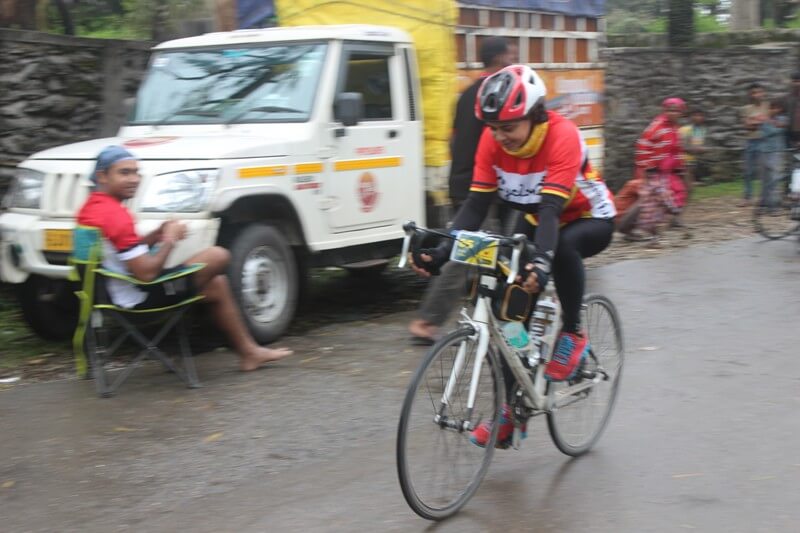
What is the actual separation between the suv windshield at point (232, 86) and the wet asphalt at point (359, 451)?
180cm

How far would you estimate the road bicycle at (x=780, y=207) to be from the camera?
11.4 m

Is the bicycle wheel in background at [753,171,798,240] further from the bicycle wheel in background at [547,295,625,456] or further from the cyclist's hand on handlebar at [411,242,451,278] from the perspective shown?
the cyclist's hand on handlebar at [411,242,451,278]

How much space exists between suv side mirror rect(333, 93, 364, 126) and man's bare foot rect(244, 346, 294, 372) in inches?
75.2

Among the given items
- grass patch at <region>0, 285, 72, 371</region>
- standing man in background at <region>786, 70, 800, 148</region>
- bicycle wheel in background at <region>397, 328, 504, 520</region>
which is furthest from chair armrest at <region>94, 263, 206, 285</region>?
standing man in background at <region>786, 70, 800, 148</region>

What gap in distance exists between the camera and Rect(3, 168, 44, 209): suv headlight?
7.37m

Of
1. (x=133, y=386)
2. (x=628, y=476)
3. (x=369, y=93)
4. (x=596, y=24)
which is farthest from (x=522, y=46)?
(x=628, y=476)

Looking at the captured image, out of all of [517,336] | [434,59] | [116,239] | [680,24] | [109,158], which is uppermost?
[680,24]

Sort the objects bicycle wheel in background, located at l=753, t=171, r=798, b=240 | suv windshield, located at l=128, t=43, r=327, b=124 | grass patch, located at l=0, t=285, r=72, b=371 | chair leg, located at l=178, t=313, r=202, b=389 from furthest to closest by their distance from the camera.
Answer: bicycle wheel in background, located at l=753, t=171, r=798, b=240, suv windshield, located at l=128, t=43, r=327, b=124, grass patch, located at l=0, t=285, r=72, b=371, chair leg, located at l=178, t=313, r=202, b=389

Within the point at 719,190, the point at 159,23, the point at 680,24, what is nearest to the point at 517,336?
the point at 159,23

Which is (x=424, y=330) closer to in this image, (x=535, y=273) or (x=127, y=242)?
(x=127, y=242)

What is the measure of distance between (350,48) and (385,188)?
1150mm

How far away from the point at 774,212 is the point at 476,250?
9.68 m

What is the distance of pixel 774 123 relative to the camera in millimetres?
14328

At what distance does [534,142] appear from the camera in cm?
462
